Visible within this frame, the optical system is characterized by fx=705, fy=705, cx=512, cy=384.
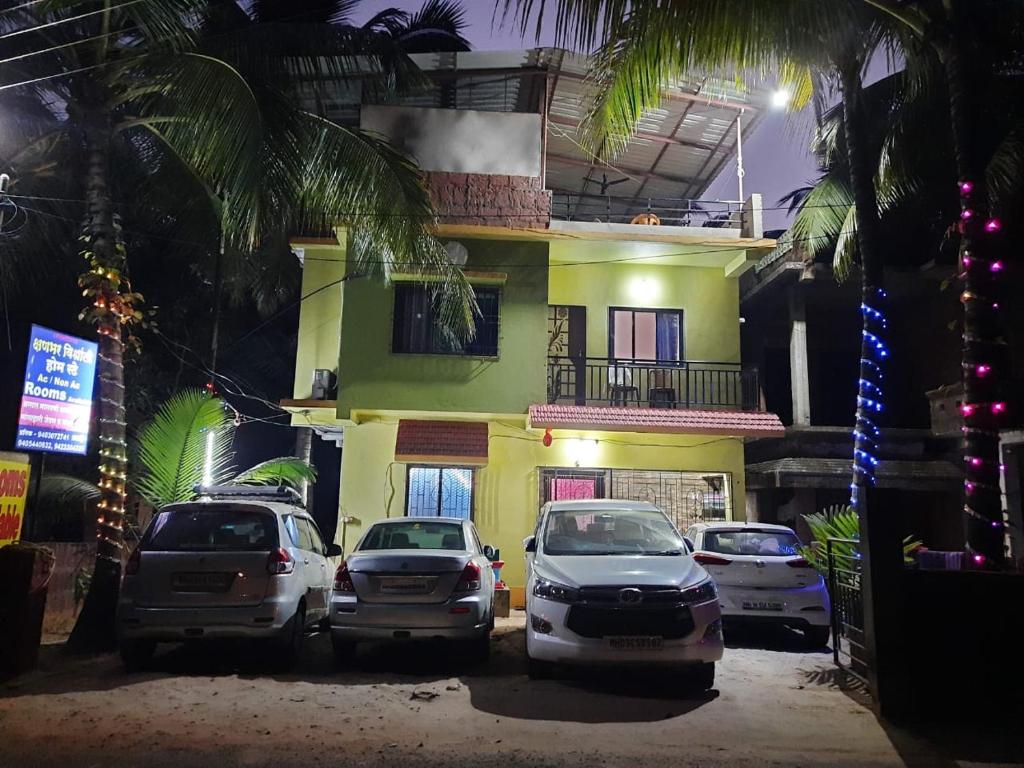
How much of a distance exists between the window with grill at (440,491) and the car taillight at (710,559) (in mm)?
5464

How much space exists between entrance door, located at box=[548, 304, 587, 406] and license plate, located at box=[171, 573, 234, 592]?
26.6 ft

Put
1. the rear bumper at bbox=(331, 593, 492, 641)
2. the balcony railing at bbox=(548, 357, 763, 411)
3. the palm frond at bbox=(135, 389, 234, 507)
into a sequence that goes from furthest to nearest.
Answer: the balcony railing at bbox=(548, 357, 763, 411)
the palm frond at bbox=(135, 389, 234, 507)
the rear bumper at bbox=(331, 593, 492, 641)

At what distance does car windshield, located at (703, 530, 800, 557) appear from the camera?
9164mm

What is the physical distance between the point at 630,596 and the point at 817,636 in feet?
12.6

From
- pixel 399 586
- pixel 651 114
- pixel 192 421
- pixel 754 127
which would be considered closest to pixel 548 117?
pixel 651 114

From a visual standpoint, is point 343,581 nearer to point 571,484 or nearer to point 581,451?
point 571,484

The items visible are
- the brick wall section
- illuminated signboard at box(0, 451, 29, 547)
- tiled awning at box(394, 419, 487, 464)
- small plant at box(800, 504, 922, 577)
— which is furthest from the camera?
the brick wall section

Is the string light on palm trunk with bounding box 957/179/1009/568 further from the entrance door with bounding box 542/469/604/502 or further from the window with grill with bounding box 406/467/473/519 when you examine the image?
the window with grill with bounding box 406/467/473/519

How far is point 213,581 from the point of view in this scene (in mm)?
6730

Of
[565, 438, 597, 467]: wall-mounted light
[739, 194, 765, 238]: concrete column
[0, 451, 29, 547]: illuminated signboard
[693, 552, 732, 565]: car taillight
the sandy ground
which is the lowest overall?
the sandy ground

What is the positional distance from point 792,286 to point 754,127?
11.1ft

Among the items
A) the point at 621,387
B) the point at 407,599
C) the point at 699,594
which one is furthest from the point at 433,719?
the point at 621,387

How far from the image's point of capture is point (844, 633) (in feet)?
23.8

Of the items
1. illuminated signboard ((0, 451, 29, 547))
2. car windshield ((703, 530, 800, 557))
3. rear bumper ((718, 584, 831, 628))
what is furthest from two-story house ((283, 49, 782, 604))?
illuminated signboard ((0, 451, 29, 547))
